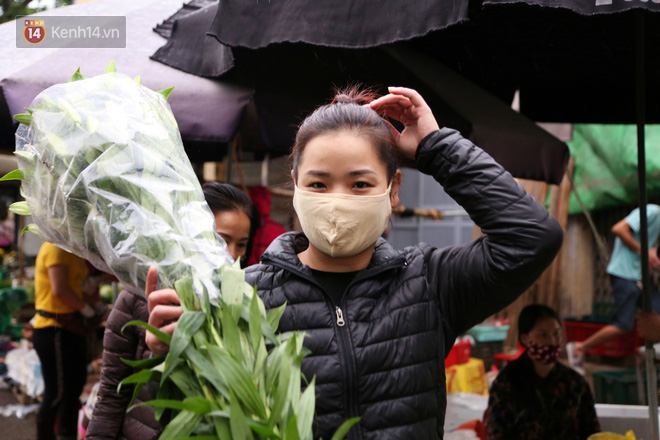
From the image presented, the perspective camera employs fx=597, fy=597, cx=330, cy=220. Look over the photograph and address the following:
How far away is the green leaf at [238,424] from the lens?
1140 millimetres

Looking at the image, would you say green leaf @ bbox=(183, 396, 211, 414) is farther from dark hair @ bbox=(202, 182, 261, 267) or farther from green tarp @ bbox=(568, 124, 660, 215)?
green tarp @ bbox=(568, 124, 660, 215)

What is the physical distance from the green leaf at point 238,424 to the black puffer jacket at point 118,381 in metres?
1.13

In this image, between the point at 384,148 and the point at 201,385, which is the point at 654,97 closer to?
the point at 384,148

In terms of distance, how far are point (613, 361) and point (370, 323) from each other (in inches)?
211

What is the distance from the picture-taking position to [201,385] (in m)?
1.24

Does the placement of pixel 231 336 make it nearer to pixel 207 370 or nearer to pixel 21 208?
pixel 207 370

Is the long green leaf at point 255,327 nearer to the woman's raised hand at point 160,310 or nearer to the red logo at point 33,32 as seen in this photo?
the woman's raised hand at point 160,310

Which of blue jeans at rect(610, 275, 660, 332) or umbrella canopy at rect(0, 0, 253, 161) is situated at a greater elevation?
umbrella canopy at rect(0, 0, 253, 161)

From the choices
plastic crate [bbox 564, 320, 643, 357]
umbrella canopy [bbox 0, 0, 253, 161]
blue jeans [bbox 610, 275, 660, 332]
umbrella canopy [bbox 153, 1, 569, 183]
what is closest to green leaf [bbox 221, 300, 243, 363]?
umbrella canopy [bbox 153, 1, 569, 183]

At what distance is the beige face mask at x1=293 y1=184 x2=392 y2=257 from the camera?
1514mm

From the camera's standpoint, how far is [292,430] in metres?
1.15

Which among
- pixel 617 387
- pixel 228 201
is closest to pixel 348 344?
pixel 228 201

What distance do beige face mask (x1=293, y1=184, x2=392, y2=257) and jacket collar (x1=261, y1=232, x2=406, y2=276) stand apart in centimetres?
7

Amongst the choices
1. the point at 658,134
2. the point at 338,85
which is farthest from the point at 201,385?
the point at 658,134
